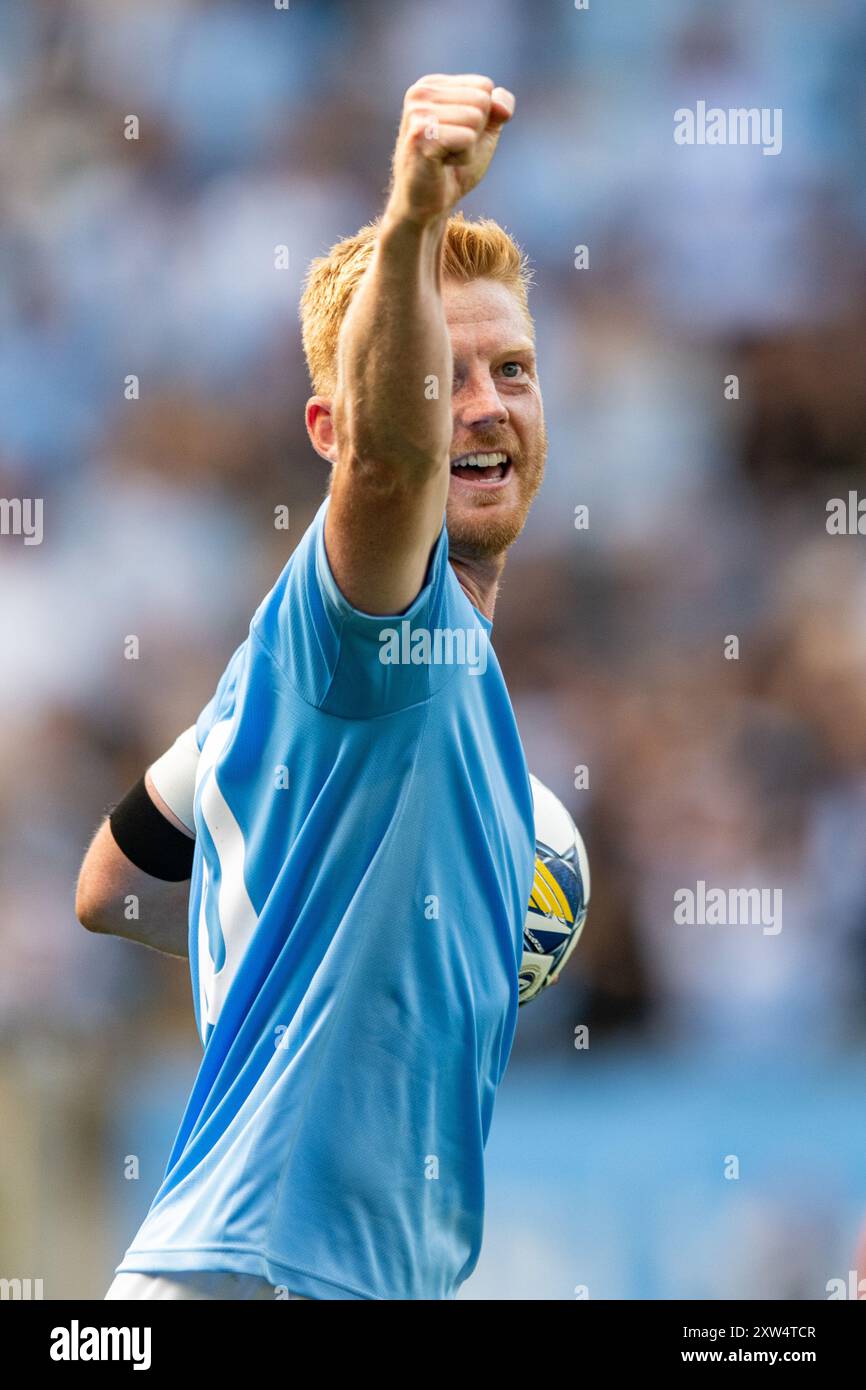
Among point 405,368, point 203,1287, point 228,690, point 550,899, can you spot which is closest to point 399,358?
point 405,368

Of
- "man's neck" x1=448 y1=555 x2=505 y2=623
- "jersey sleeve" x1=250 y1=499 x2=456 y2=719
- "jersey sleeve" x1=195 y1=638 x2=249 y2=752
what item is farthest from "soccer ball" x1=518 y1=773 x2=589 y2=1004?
"jersey sleeve" x1=250 y1=499 x2=456 y2=719

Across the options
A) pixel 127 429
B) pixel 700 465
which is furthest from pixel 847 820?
pixel 127 429

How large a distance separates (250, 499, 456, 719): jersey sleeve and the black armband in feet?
2.84

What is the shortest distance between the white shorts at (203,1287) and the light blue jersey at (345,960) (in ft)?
0.06

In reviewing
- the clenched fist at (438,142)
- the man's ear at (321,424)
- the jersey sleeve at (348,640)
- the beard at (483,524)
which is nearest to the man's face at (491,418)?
the beard at (483,524)

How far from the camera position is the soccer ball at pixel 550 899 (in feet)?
9.40

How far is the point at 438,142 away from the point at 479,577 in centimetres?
85

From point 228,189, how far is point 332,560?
5239 millimetres

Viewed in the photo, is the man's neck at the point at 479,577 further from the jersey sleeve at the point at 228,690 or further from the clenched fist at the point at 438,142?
the clenched fist at the point at 438,142

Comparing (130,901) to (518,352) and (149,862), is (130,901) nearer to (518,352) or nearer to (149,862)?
(149,862)

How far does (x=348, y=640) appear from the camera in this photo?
199 centimetres

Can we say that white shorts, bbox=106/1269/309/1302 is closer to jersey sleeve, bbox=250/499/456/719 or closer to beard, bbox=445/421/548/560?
jersey sleeve, bbox=250/499/456/719
